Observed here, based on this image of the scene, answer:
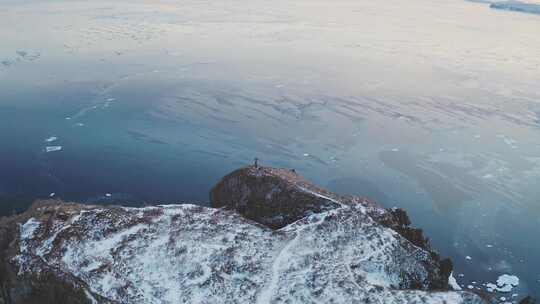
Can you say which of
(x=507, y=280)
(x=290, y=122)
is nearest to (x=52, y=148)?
(x=290, y=122)

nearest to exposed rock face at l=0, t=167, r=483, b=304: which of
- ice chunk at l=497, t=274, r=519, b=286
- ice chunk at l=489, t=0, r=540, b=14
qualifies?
ice chunk at l=497, t=274, r=519, b=286

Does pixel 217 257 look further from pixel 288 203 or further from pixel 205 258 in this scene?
pixel 288 203

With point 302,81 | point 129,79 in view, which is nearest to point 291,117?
point 302,81

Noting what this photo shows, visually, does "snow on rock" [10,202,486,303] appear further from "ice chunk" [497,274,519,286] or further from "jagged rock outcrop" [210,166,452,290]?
"ice chunk" [497,274,519,286]

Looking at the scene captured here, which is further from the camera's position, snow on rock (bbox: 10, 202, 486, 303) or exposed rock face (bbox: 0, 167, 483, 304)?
snow on rock (bbox: 10, 202, 486, 303)

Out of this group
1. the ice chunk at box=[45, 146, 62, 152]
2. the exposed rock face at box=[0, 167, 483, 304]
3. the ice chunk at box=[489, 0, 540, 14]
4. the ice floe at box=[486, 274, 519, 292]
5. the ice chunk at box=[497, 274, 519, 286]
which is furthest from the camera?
the ice chunk at box=[489, 0, 540, 14]

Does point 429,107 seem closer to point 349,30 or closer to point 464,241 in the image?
point 464,241
